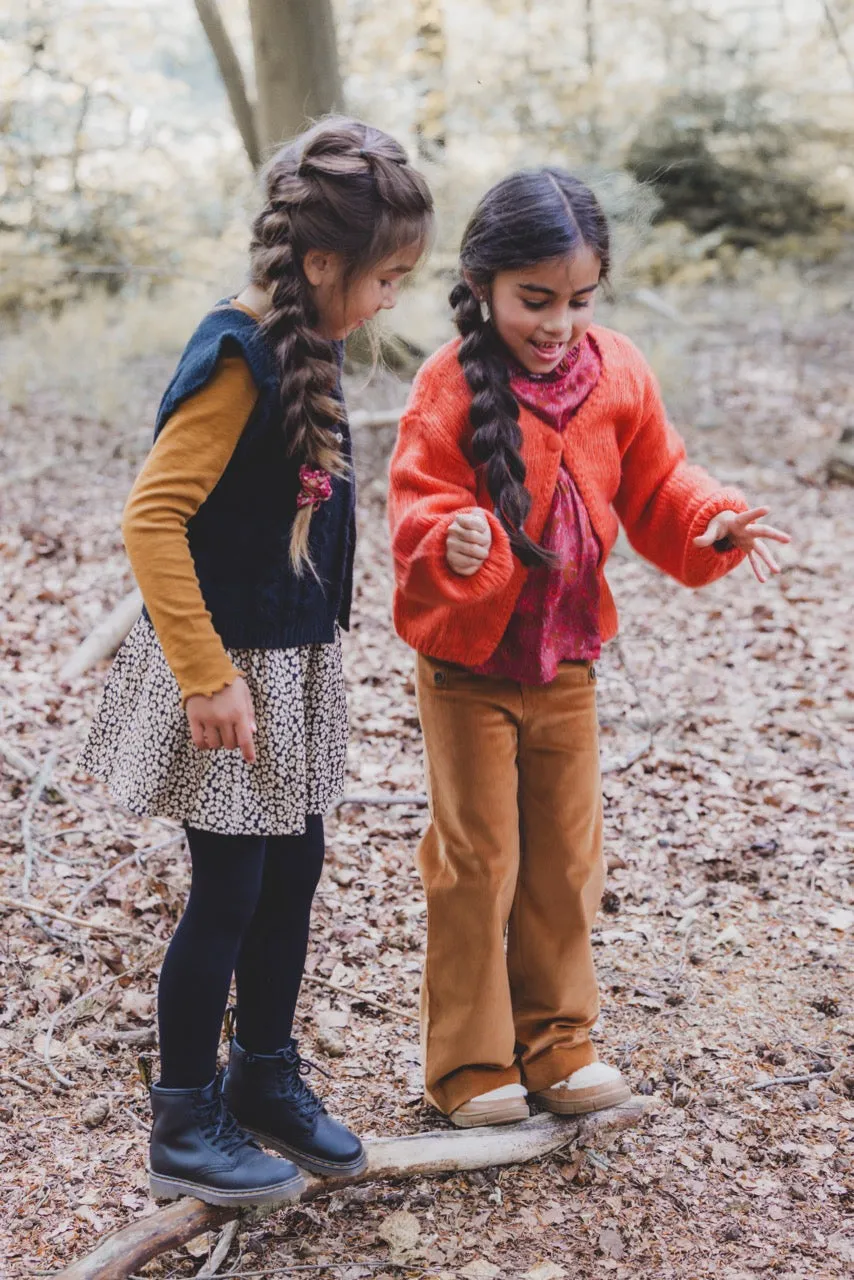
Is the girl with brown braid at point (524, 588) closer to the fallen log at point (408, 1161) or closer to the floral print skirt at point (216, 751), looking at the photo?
the fallen log at point (408, 1161)

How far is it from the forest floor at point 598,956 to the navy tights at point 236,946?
403 millimetres

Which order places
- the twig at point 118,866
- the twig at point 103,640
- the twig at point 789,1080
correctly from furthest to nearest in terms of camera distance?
the twig at point 103,640
the twig at point 118,866
the twig at point 789,1080

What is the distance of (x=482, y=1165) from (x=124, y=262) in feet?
24.7

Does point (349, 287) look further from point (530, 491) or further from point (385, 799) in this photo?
point (385, 799)

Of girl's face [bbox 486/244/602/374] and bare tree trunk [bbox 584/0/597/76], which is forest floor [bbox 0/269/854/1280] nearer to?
girl's face [bbox 486/244/602/374]

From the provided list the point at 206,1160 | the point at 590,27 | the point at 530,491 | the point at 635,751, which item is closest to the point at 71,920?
the point at 206,1160

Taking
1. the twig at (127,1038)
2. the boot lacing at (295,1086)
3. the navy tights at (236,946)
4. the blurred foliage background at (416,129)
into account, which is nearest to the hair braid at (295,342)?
the navy tights at (236,946)

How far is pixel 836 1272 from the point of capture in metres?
2.08

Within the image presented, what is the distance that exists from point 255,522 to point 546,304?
2.27ft

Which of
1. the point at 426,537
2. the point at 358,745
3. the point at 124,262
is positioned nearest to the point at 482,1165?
the point at 426,537

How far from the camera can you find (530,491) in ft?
7.07

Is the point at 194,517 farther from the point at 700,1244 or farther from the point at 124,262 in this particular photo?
the point at 124,262

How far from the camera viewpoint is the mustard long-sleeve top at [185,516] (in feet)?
5.89

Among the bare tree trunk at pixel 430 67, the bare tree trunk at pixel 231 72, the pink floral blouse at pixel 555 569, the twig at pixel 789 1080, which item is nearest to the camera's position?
the pink floral blouse at pixel 555 569
